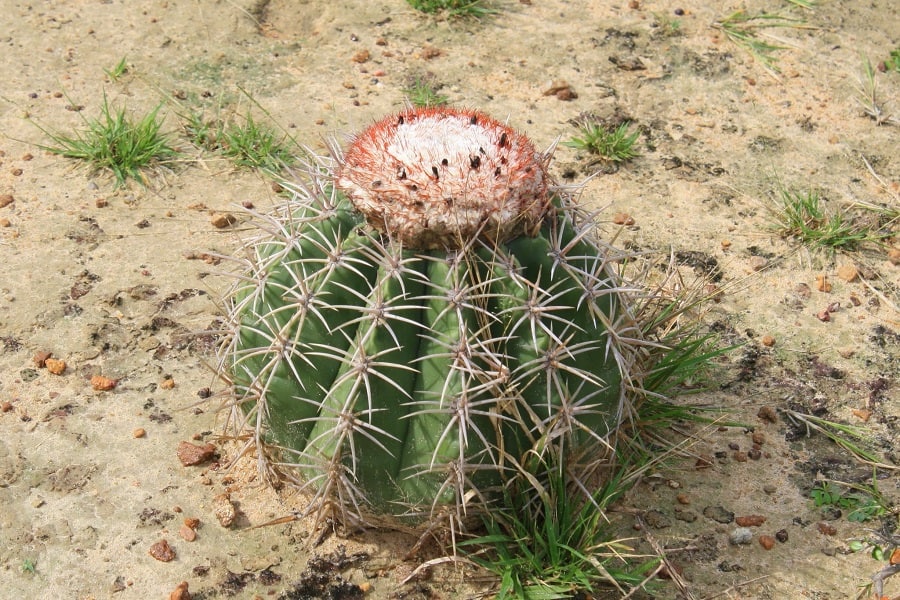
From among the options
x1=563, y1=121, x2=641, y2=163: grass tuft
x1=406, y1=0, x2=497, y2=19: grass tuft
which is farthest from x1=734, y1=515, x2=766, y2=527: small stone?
x1=406, y1=0, x2=497, y2=19: grass tuft

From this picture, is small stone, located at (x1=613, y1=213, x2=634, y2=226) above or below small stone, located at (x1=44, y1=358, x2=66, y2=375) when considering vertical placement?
below

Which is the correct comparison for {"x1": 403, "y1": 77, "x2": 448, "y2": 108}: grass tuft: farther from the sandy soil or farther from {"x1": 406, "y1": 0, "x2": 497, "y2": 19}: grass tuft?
{"x1": 406, "y1": 0, "x2": 497, "y2": 19}: grass tuft

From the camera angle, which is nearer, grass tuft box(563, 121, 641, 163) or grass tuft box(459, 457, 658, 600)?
grass tuft box(459, 457, 658, 600)

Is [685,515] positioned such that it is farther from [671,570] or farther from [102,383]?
[102,383]

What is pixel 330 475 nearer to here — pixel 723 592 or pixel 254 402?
pixel 254 402

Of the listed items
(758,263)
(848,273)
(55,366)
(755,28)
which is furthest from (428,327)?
(755,28)

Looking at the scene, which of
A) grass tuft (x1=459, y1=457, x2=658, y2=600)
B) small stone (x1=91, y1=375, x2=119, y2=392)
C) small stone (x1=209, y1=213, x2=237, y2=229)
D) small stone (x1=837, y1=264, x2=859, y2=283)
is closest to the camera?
grass tuft (x1=459, y1=457, x2=658, y2=600)
